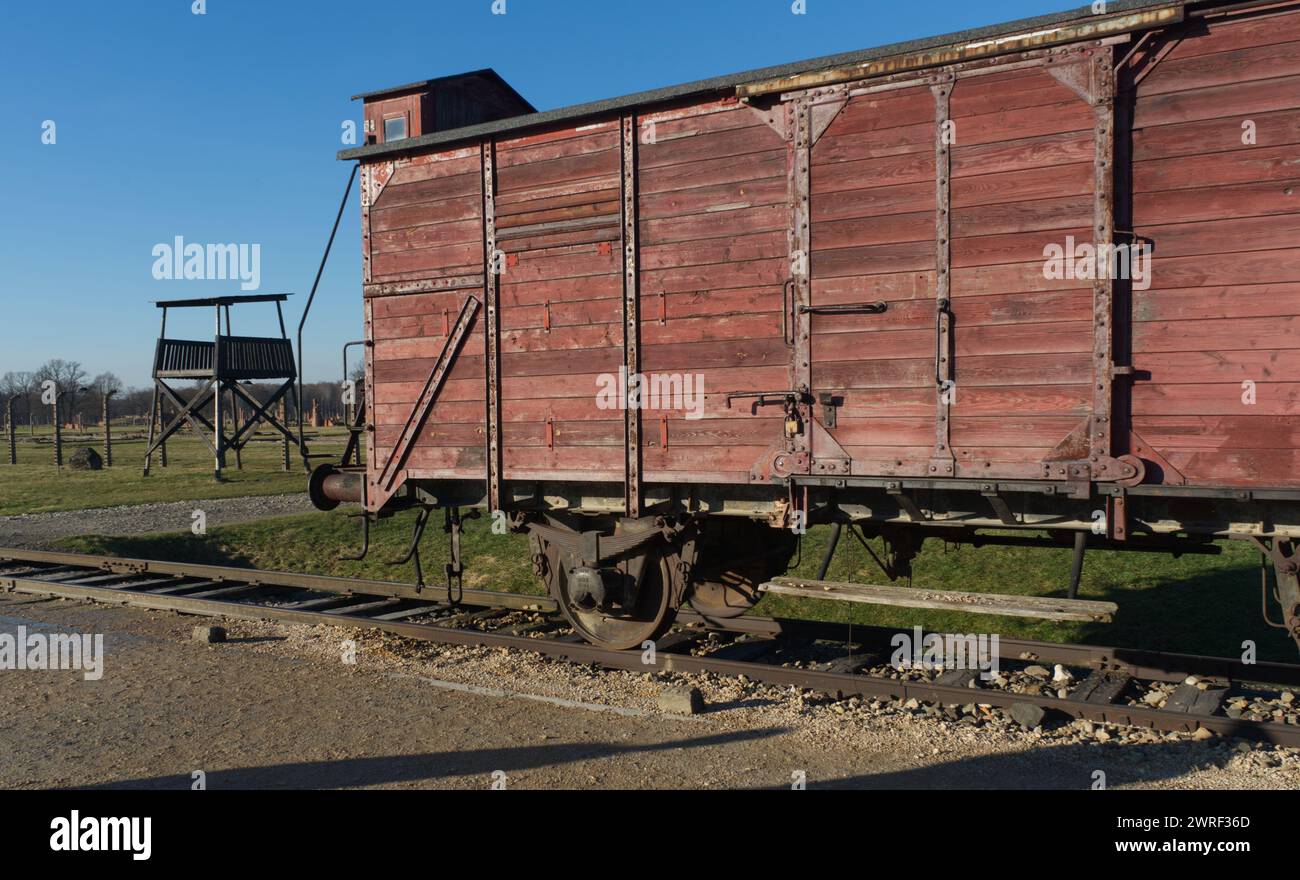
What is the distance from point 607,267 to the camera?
791cm

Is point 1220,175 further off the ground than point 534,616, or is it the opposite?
point 1220,175

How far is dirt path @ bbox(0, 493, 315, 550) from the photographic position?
55.5ft

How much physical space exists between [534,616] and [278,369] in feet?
69.4

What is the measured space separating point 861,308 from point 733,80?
83.4 inches

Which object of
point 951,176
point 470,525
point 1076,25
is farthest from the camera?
point 470,525

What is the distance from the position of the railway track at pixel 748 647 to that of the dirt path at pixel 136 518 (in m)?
4.42

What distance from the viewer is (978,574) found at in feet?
39.3

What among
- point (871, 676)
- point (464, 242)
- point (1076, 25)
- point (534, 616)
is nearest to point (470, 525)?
point (534, 616)

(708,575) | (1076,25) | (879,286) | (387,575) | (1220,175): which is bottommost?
(387,575)

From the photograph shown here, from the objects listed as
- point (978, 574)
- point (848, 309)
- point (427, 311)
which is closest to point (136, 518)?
point (427, 311)

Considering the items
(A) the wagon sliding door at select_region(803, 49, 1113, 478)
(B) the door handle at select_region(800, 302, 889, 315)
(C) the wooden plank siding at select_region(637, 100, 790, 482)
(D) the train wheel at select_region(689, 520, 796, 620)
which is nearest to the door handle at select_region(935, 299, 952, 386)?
(A) the wagon sliding door at select_region(803, 49, 1113, 478)

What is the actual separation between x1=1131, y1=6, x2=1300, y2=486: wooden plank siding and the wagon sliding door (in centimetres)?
31
